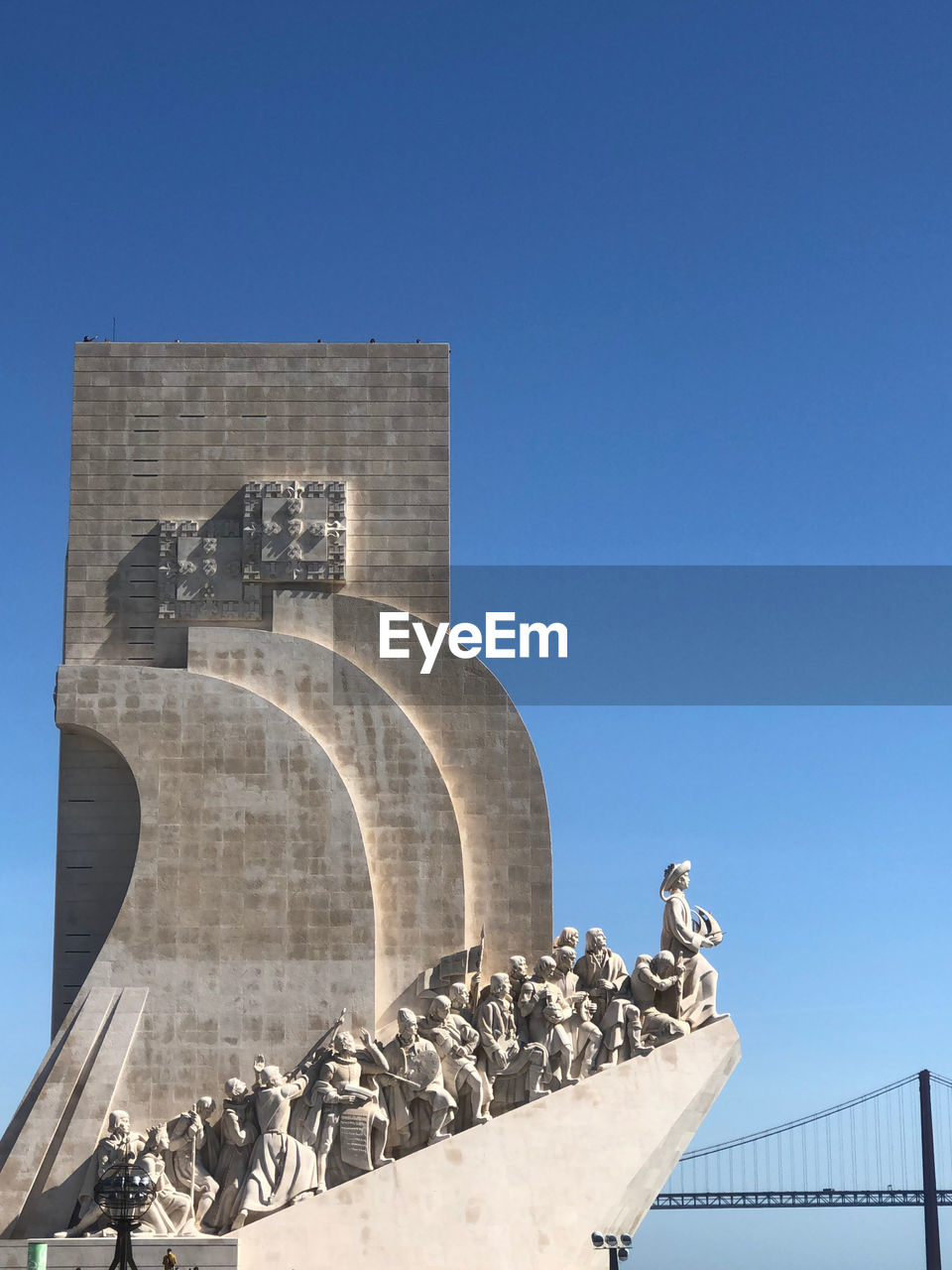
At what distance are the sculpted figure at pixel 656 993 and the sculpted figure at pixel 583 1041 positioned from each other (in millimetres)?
502

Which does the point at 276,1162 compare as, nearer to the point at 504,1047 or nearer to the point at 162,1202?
the point at 162,1202

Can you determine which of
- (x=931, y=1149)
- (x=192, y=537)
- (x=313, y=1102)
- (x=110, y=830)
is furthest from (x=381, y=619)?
(x=931, y=1149)

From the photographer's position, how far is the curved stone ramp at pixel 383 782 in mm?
19594

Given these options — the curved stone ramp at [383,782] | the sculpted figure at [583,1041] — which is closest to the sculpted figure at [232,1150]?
the curved stone ramp at [383,782]

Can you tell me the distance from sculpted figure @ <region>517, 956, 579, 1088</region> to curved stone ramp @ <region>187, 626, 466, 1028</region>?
3.82ft

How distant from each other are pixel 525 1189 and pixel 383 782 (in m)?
4.53

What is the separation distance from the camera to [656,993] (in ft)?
62.2

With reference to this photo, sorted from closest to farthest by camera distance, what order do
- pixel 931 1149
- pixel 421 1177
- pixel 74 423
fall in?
pixel 421 1177 → pixel 74 423 → pixel 931 1149

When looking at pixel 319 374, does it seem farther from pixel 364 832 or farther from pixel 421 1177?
pixel 421 1177

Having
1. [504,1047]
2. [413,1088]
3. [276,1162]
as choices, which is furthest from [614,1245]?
[276,1162]

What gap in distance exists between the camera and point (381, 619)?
67.7 ft

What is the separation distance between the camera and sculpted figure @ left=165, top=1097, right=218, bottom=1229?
18.0m

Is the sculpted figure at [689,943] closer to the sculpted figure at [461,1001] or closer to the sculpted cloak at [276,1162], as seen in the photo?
the sculpted figure at [461,1001]

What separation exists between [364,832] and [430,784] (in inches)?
34.6
